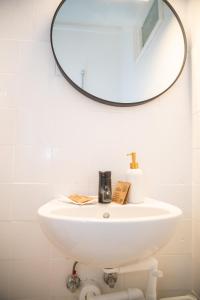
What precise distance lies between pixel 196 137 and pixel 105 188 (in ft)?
1.51

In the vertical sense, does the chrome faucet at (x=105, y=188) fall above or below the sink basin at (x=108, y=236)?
above

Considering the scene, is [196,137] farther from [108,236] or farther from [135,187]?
[108,236]

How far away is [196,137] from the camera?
36.8 inches

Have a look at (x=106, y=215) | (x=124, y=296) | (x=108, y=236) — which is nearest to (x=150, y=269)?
(x=124, y=296)

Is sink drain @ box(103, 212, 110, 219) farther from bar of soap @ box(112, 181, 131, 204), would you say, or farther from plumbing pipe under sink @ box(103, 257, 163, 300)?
plumbing pipe under sink @ box(103, 257, 163, 300)

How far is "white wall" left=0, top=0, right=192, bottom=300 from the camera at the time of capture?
0.86m

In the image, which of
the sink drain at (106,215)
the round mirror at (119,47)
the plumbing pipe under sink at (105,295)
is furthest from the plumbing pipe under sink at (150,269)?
the round mirror at (119,47)

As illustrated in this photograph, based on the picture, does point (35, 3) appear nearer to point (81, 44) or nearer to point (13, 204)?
point (81, 44)

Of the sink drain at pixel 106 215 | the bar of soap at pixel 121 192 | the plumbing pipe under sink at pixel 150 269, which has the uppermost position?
the bar of soap at pixel 121 192

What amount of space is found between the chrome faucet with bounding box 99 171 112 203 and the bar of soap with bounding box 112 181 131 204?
0.11 feet

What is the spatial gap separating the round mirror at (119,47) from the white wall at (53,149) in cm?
5

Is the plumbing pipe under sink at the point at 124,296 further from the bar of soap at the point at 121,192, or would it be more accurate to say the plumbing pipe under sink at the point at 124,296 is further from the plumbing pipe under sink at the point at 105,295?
the bar of soap at the point at 121,192

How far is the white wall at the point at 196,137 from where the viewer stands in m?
0.90

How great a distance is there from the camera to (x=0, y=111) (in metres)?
0.90
